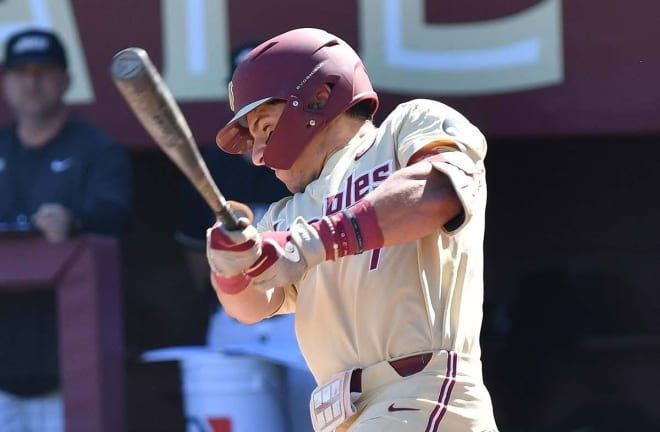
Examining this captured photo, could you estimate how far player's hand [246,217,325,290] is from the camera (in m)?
2.39

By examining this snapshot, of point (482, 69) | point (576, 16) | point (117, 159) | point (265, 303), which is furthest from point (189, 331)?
point (265, 303)

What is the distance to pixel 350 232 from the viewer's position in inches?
96.7

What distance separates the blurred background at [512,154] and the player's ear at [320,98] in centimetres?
286

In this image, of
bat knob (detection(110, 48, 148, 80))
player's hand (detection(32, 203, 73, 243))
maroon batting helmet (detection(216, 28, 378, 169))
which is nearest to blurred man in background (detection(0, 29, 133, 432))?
player's hand (detection(32, 203, 73, 243))

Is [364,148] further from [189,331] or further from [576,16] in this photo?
[189,331]

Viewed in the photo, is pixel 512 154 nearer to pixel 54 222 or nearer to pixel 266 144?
pixel 54 222

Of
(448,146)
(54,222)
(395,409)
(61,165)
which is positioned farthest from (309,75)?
(61,165)

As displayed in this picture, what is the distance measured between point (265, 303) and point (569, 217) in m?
4.13

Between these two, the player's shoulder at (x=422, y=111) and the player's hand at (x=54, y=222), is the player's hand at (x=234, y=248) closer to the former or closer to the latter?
the player's shoulder at (x=422, y=111)

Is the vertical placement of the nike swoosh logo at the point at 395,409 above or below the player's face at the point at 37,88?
below

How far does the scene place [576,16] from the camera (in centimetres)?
577

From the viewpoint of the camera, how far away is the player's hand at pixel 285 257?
2.39 m

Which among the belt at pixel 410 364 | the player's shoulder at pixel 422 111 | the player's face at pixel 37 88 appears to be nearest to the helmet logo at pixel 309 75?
the player's shoulder at pixel 422 111

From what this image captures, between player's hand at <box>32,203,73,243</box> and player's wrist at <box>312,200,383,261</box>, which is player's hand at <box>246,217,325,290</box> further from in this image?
player's hand at <box>32,203,73,243</box>
